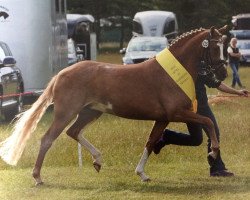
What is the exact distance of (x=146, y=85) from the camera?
10891mm

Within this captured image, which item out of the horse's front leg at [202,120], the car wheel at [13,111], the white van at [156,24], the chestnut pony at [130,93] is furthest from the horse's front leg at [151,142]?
the white van at [156,24]

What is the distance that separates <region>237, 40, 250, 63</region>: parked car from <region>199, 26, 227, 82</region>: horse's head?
3259 cm

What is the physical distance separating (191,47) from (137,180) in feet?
5.29

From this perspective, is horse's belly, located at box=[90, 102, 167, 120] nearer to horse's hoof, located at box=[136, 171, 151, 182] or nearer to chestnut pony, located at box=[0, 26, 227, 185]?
chestnut pony, located at box=[0, 26, 227, 185]

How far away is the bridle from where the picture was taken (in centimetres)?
1100

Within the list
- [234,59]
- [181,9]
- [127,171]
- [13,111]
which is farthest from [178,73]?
[181,9]

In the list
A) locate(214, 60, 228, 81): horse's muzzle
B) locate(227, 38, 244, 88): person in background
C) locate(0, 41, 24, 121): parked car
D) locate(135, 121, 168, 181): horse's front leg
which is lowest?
locate(227, 38, 244, 88): person in background

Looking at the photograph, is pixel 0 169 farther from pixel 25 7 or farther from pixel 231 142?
pixel 25 7

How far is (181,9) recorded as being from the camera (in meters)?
54.7

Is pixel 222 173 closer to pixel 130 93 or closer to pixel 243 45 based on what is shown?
pixel 130 93

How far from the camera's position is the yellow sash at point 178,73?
10859 millimetres

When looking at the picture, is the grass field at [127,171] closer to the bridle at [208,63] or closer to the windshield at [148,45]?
the bridle at [208,63]

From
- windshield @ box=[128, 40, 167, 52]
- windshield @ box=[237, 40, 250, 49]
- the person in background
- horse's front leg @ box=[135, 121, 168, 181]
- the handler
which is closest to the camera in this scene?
horse's front leg @ box=[135, 121, 168, 181]

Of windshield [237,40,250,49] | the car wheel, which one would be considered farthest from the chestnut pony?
windshield [237,40,250,49]
